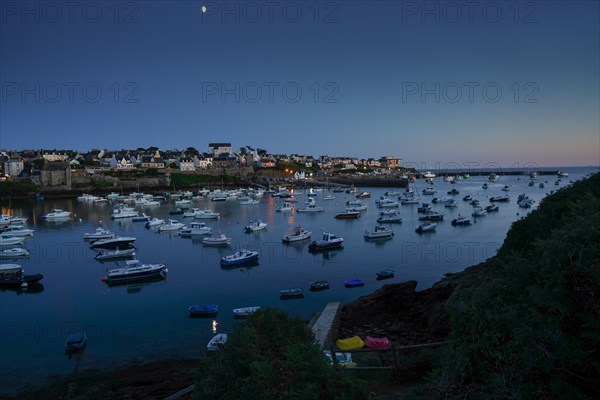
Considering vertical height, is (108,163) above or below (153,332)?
above

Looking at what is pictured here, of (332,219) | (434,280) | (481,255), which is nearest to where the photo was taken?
(434,280)

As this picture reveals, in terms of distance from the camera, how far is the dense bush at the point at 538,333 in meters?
3.12

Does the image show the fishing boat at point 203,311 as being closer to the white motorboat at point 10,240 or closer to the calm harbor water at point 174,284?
the calm harbor water at point 174,284

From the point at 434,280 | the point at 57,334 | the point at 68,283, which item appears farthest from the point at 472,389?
the point at 68,283

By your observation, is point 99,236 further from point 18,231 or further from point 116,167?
point 116,167

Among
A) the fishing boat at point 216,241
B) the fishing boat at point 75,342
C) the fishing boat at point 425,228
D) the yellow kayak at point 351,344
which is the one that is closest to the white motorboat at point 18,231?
the fishing boat at point 216,241

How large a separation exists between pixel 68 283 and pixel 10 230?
22.8 metres

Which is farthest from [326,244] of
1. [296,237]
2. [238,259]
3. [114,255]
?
[114,255]

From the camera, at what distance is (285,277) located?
23.4 meters

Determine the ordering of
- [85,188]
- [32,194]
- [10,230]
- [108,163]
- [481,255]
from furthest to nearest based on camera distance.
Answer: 1. [108,163]
2. [85,188]
3. [32,194]
4. [10,230]
5. [481,255]

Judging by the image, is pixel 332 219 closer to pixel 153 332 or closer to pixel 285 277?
pixel 285 277

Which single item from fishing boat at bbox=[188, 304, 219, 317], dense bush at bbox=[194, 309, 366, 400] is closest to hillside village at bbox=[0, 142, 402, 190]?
fishing boat at bbox=[188, 304, 219, 317]

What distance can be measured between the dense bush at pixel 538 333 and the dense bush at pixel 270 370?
107cm

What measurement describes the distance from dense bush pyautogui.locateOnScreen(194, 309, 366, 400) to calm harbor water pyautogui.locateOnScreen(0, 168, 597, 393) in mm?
10980
